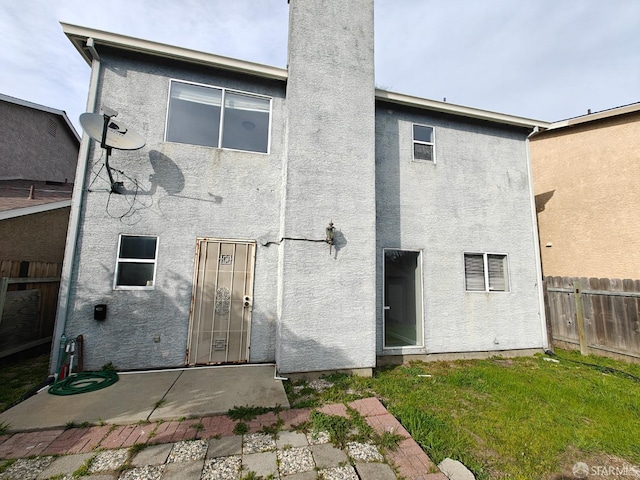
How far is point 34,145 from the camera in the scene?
401 inches

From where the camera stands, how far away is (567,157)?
30.3 feet

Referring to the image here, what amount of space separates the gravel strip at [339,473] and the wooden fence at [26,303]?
6320mm

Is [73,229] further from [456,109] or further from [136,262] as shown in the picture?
[456,109]

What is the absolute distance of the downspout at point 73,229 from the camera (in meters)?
4.52

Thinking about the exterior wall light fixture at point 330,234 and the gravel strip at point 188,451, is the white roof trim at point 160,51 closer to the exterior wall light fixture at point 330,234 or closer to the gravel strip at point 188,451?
the exterior wall light fixture at point 330,234

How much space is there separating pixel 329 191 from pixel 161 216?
3282mm

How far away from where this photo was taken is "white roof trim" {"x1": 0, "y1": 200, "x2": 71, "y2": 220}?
203 inches

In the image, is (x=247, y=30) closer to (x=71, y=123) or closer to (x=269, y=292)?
(x=269, y=292)

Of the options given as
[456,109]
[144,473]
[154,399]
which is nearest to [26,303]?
[154,399]

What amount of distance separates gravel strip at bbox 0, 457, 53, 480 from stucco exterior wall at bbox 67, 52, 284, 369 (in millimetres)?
2207

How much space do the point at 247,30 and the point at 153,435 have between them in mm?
8631

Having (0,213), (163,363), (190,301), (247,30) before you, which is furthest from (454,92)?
(0,213)

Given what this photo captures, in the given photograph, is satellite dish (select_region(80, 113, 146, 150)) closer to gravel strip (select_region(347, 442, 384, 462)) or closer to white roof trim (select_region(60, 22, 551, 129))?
white roof trim (select_region(60, 22, 551, 129))

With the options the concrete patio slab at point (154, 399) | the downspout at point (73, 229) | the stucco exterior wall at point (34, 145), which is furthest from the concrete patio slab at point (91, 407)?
the stucco exterior wall at point (34, 145)
